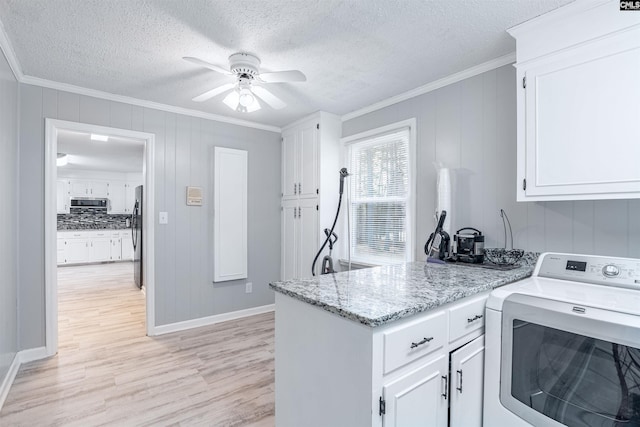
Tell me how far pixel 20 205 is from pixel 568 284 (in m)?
3.94

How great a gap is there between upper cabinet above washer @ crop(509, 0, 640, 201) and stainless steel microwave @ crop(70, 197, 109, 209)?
8923mm

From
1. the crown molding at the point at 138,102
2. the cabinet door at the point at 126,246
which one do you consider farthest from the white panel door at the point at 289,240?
the cabinet door at the point at 126,246

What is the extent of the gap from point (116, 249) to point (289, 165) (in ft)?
20.6

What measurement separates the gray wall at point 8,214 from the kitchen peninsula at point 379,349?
79.6 inches

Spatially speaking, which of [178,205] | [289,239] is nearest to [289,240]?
[289,239]

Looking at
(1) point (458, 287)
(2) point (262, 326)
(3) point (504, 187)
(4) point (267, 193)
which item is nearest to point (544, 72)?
(3) point (504, 187)

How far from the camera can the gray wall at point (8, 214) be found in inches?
82.3

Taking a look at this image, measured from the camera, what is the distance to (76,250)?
7.29m

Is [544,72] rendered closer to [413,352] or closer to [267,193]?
A: [413,352]

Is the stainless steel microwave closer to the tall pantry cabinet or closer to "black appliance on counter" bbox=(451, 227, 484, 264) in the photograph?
the tall pantry cabinet

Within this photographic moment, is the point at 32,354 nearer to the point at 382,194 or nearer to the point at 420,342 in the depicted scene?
the point at 420,342

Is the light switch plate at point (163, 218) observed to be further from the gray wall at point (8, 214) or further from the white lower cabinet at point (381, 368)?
the white lower cabinet at point (381, 368)

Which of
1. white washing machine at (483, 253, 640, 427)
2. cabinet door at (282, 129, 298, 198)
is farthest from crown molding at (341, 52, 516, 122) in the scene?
white washing machine at (483, 253, 640, 427)

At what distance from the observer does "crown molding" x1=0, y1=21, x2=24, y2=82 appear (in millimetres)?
1992
